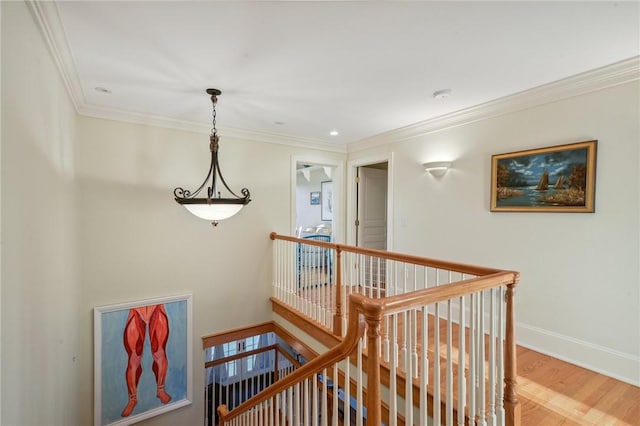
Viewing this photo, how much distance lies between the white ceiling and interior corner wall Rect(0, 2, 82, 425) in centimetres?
42

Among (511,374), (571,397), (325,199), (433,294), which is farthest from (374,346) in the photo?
(325,199)

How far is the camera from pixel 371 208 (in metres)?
5.05

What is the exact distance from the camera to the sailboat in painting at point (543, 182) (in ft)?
8.52

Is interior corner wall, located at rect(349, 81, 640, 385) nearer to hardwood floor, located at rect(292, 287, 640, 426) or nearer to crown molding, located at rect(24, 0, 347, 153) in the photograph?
hardwood floor, located at rect(292, 287, 640, 426)

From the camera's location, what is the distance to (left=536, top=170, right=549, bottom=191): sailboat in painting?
8.52 feet

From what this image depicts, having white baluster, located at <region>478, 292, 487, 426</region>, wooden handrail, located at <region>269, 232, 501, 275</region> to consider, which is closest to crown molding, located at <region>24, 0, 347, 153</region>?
wooden handrail, located at <region>269, 232, 501, 275</region>

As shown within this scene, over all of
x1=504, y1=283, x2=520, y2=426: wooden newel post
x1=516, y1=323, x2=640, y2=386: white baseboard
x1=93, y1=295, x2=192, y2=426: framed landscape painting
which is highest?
x1=504, y1=283, x2=520, y2=426: wooden newel post

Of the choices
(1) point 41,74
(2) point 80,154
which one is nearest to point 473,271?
(1) point 41,74

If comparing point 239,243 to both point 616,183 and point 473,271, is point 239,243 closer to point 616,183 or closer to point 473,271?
point 473,271

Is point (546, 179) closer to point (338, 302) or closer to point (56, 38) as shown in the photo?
point (338, 302)

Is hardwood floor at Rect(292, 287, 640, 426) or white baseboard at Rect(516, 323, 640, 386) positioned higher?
white baseboard at Rect(516, 323, 640, 386)

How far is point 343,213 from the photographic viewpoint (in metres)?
4.93

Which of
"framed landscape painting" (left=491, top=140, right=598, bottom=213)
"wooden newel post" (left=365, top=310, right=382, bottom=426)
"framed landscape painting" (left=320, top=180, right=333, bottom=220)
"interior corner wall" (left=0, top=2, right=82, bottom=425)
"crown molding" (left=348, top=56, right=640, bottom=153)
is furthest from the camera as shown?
"framed landscape painting" (left=320, top=180, right=333, bottom=220)

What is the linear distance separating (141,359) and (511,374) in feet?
12.2
